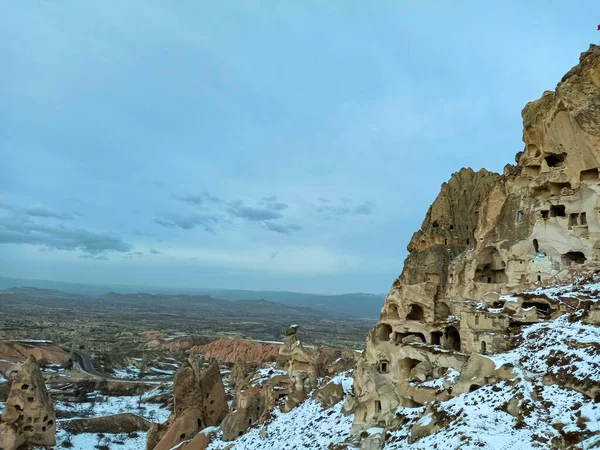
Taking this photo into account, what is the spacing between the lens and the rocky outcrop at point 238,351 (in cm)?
10462

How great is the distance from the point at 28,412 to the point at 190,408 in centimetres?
1322

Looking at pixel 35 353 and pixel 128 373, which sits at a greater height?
pixel 35 353

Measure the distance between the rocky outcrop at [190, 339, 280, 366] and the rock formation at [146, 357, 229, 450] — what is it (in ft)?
211

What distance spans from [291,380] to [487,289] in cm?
1570

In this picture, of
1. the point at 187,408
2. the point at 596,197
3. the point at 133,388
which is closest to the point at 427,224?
the point at 596,197

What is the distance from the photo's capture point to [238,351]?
109188mm

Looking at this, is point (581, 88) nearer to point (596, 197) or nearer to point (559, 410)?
point (596, 197)

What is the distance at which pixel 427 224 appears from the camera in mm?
52281

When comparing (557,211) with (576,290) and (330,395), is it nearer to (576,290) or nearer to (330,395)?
(576,290)

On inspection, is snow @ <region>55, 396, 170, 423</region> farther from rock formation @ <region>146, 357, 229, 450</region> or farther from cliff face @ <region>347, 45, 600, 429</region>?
cliff face @ <region>347, 45, 600, 429</region>

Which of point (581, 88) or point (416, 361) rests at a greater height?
point (581, 88)

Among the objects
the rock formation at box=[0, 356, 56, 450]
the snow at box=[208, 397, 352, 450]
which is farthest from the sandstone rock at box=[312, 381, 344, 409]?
the rock formation at box=[0, 356, 56, 450]

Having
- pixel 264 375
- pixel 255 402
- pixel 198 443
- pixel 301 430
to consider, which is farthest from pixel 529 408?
pixel 264 375

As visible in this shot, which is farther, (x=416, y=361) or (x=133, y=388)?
(x=133, y=388)
